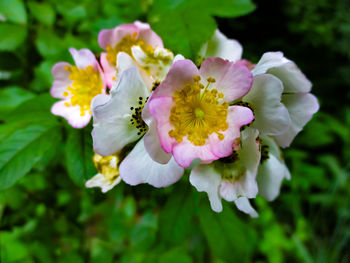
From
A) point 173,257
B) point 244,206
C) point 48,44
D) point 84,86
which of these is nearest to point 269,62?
point 244,206

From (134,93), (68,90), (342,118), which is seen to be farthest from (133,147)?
Result: (342,118)

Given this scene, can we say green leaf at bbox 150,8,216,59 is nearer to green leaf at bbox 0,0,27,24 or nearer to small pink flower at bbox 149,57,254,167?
small pink flower at bbox 149,57,254,167

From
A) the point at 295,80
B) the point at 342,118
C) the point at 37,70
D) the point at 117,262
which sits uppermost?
the point at 295,80

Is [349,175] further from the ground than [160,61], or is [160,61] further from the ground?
[160,61]

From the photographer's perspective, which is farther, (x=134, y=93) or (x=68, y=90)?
(x=68, y=90)

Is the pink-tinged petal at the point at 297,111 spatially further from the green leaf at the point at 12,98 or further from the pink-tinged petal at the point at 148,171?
the green leaf at the point at 12,98

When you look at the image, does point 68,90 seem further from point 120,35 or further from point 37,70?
point 37,70

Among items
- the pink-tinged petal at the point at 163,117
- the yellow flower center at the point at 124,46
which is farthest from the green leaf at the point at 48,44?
the pink-tinged petal at the point at 163,117

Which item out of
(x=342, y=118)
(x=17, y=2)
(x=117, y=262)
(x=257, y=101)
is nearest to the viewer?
(x=257, y=101)

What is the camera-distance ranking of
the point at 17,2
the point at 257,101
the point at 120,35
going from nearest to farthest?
the point at 257,101
the point at 120,35
the point at 17,2
